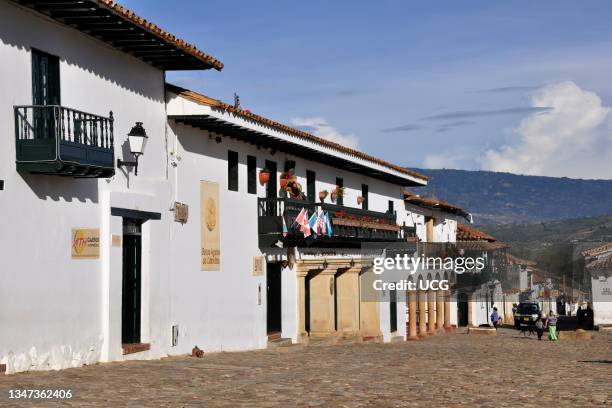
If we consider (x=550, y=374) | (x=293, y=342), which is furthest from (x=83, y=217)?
(x=293, y=342)

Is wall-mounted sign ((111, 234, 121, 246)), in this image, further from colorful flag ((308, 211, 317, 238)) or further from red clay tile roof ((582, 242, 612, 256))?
red clay tile roof ((582, 242, 612, 256))

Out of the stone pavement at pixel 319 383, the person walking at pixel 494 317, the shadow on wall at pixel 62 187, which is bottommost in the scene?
the person walking at pixel 494 317

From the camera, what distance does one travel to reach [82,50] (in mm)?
19359

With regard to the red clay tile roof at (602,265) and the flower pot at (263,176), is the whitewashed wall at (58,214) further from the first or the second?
the red clay tile roof at (602,265)

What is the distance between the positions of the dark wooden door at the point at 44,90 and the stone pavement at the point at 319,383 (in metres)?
4.17

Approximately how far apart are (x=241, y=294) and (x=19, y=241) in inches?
445

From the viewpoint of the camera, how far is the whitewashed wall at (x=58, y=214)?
55.0 feet

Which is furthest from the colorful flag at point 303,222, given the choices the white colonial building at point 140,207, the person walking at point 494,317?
the person walking at point 494,317

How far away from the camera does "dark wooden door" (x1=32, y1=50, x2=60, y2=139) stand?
690 inches

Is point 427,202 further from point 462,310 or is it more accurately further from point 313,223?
point 313,223

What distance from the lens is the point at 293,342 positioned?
104 ft

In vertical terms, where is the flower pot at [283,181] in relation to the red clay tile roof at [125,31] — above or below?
below

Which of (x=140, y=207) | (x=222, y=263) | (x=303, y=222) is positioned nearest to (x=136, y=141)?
(x=140, y=207)

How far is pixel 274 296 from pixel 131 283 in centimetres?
934
